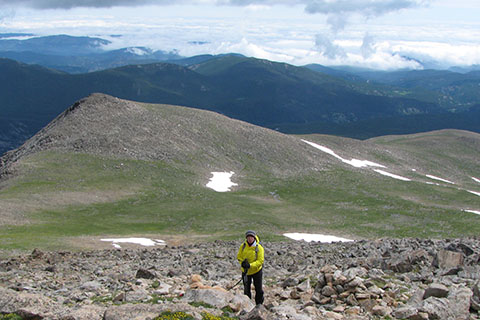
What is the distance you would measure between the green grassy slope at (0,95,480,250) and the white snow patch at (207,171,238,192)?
156 centimetres

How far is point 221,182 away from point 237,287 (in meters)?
65.0

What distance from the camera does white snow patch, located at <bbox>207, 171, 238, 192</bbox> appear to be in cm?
8306

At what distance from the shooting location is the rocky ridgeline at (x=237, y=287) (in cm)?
1617

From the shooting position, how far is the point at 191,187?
7981 cm

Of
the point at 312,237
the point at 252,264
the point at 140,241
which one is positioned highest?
the point at 252,264

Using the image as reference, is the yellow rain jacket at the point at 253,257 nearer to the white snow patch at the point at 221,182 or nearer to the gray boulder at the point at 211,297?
the gray boulder at the point at 211,297

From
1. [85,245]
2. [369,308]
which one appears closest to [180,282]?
[369,308]

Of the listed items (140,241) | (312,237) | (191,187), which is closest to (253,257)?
(140,241)

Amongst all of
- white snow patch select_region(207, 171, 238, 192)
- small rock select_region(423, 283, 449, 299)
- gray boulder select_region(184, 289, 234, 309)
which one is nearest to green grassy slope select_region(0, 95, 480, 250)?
white snow patch select_region(207, 171, 238, 192)

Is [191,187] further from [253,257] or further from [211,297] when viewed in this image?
[211,297]

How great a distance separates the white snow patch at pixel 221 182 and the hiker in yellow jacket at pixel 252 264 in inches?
2441

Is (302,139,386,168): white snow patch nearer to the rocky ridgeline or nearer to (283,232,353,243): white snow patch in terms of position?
(283,232,353,243): white snow patch

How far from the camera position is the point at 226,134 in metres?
115

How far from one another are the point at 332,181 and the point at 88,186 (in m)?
50.5
